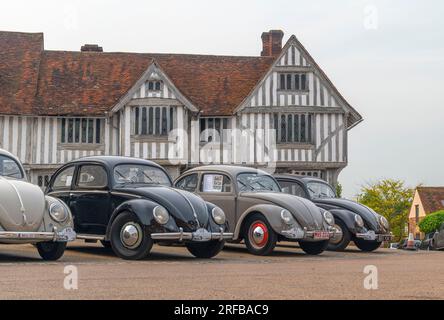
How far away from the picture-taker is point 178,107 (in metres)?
25.7

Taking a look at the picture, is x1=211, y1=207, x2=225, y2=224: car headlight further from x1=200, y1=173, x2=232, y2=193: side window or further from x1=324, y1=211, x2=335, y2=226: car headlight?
x1=324, y1=211, x2=335, y2=226: car headlight

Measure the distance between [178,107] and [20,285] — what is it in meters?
19.3

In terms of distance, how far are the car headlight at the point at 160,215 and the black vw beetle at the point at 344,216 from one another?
4710 millimetres

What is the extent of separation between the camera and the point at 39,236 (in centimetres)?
923

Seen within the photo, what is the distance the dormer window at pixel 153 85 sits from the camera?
25.6 meters

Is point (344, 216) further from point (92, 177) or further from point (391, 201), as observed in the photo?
point (391, 201)

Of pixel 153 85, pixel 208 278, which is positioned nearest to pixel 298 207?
pixel 208 278

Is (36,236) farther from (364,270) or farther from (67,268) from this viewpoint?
(364,270)

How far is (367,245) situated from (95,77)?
1548 cm

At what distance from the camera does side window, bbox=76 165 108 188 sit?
36.6 ft

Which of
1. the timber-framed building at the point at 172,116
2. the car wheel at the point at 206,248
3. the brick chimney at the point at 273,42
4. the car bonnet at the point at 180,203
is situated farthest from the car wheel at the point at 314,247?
the brick chimney at the point at 273,42

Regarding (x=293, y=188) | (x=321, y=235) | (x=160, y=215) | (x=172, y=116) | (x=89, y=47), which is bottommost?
(x=321, y=235)

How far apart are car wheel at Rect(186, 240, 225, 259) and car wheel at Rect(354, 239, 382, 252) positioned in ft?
15.2
